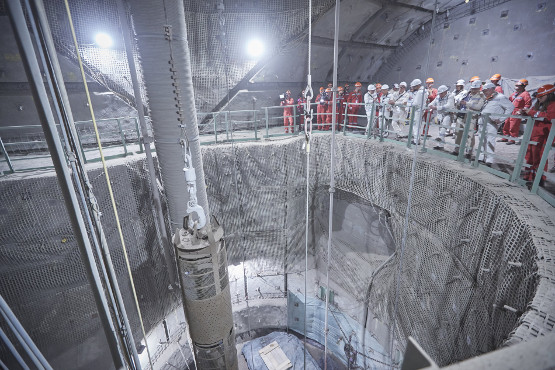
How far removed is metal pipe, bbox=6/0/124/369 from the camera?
1077 mm

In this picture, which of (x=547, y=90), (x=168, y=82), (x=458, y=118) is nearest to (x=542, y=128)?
(x=547, y=90)

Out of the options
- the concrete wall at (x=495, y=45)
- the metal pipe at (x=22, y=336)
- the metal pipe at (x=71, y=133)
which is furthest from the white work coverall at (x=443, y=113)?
the metal pipe at (x=22, y=336)

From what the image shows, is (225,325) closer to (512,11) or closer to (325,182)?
(325,182)

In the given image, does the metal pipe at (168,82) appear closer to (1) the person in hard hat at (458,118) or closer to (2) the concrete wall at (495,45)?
(1) the person in hard hat at (458,118)

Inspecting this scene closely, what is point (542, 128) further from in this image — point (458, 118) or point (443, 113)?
point (443, 113)

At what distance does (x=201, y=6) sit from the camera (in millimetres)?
7316

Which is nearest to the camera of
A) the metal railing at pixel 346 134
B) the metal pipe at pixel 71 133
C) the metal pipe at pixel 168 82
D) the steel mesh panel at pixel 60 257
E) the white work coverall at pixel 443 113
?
the metal pipe at pixel 71 133

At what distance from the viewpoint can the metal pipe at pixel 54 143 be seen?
1.08 m

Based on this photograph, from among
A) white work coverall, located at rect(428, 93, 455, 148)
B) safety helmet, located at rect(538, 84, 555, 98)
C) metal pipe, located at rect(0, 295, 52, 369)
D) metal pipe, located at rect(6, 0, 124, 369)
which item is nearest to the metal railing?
white work coverall, located at rect(428, 93, 455, 148)

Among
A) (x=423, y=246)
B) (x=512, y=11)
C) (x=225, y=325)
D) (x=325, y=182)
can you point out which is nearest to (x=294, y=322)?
(x=325, y=182)

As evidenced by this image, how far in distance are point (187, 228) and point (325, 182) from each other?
5.42 metres

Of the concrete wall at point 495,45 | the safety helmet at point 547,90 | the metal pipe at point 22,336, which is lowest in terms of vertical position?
the metal pipe at point 22,336

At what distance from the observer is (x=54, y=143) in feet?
4.16

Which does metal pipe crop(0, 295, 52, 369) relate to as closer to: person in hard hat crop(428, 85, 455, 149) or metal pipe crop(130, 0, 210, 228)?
metal pipe crop(130, 0, 210, 228)
